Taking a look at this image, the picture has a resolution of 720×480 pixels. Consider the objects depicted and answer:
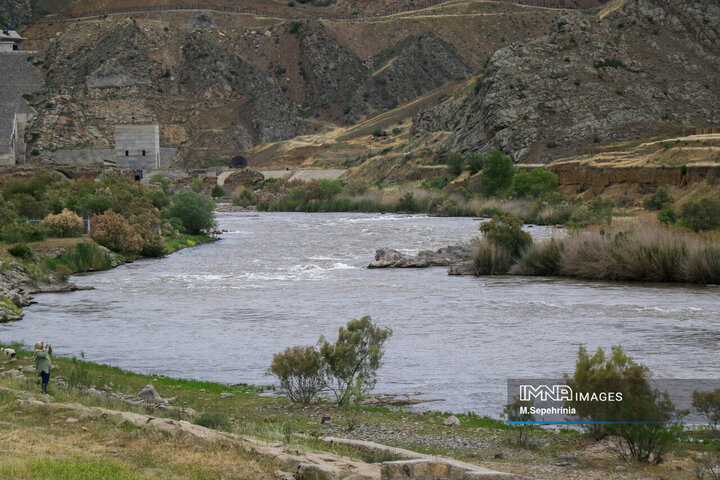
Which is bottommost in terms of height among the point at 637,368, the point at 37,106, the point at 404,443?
the point at 404,443

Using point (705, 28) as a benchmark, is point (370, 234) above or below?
below

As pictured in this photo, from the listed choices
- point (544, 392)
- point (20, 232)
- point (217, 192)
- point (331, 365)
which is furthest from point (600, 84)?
point (331, 365)

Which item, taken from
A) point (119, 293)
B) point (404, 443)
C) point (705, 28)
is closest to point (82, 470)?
point (404, 443)

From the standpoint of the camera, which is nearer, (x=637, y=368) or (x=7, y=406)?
(x=7, y=406)

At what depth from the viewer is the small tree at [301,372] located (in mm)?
17594

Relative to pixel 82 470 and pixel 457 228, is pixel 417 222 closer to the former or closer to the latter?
pixel 457 228

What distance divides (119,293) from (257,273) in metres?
7.32

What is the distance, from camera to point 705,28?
10050 centimetres

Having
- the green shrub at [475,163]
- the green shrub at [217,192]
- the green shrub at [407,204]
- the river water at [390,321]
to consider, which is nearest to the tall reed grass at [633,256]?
the river water at [390,321]

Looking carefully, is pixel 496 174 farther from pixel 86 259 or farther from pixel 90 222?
pixel 86 259

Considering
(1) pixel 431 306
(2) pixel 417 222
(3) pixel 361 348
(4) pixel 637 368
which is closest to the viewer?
(4) pixel 637 368

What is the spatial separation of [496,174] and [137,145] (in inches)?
2483

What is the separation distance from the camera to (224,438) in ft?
38.5

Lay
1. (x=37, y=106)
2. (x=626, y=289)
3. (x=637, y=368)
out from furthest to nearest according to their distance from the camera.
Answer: (x=37, y=106) → (x=626, y=289) → (x=637, y=368)
